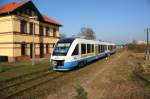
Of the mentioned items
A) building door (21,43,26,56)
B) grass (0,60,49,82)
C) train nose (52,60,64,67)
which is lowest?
grass (0,60,49,82)

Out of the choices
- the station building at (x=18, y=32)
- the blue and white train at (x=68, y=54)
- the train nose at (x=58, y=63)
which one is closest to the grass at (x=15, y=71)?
the train nose at (x=58, y=63)

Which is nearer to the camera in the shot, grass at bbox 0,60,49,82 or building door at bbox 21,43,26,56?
grass at bbox 0,60,49,82

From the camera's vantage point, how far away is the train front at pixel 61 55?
1686 centimetres

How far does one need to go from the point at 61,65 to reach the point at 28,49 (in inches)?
637

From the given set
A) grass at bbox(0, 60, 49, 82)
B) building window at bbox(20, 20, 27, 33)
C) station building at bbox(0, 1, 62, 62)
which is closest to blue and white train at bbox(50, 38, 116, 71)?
grass at bbox(0, 60, 49, 82)

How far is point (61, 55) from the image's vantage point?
17.1 metres

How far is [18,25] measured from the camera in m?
29.2

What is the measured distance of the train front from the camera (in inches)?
664

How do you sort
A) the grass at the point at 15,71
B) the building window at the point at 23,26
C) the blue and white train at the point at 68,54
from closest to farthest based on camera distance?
the grass at the point at 15,71, the blue and white train at the point at 68,54, the building window at the point at 23,26

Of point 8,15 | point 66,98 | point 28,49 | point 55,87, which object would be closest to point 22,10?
point 8,15

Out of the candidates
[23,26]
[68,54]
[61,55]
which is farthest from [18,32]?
[68,54]

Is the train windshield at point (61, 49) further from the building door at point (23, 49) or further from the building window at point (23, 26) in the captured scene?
the building window at point (23, 26)

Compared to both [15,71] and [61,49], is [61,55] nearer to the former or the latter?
[61,49]

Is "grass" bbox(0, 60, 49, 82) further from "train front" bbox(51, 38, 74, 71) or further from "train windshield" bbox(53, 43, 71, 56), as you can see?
"train windshield" bbox(53, 43, 71, 56)
